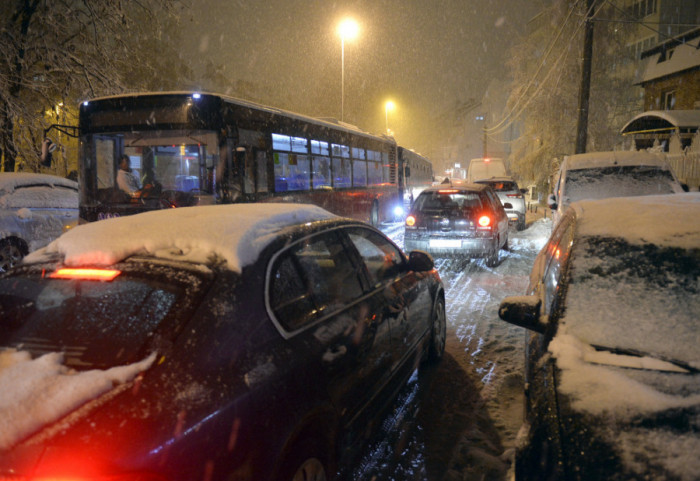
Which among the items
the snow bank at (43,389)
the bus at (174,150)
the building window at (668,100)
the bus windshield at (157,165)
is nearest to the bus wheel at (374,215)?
the bus at (174,150)

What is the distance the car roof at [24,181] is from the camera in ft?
31.0

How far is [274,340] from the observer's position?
90.9 inches

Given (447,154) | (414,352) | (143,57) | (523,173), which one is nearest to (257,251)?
(414,352)

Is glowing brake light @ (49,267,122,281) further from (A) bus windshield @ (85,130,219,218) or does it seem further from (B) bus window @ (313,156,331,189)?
(B) bus window @ (313,156,331,189)

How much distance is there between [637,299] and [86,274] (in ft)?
9.56

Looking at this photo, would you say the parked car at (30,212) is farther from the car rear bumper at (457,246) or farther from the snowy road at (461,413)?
the snowy road at (461,413)

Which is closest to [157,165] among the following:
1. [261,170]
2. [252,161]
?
[252,161]

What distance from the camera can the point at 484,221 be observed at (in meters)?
9.50

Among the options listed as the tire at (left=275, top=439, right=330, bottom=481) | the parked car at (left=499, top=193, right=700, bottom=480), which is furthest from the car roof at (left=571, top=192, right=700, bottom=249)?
the tire at (left=275, top=439, right=330, bottom=481)

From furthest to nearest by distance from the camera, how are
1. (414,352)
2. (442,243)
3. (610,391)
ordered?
(442,243) → (414,352) → (610,391)

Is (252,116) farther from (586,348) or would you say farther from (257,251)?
(586,348)

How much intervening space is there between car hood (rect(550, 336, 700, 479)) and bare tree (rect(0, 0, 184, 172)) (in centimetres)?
1433

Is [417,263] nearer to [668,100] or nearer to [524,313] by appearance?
[524,313]

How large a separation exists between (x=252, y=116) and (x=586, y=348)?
7573 mm
